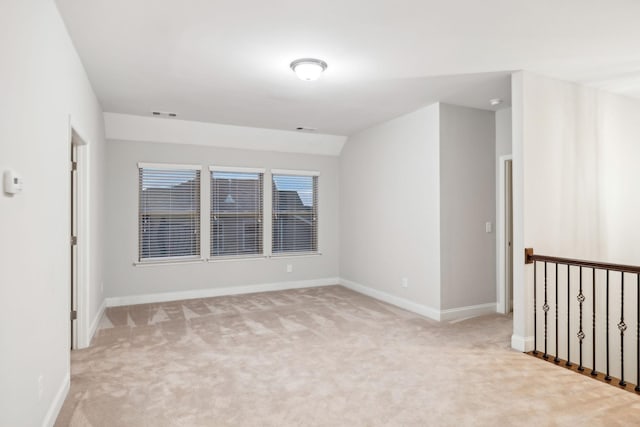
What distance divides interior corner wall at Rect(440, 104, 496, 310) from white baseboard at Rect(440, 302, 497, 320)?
46 mm

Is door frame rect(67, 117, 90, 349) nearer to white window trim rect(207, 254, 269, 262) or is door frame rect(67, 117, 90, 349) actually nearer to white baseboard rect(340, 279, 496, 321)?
white window trim rect(207, 254, 269, 262)

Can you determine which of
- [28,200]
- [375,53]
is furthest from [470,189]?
[28,200]

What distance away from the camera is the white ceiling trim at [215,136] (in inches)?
208

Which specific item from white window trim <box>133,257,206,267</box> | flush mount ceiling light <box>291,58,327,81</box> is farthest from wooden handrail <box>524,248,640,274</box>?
white window trim <box>133,257,206,267</box>

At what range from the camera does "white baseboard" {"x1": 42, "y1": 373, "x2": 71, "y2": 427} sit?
226cm

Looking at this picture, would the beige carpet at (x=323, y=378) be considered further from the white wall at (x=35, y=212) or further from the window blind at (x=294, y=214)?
the window blind at (x=294, y=214)

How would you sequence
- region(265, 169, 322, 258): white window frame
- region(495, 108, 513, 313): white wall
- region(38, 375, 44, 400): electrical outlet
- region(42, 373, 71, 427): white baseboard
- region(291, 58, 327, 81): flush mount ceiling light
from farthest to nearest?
region(265, 169, 322, 258): white window frame, region(495, 108, 513, 313): white wall, region(291, 58, 327, 81): flush mount ceiling light, region(42, 373, 71, 427): white baseboard, region(38, 375, 44, 400): electrical outlet

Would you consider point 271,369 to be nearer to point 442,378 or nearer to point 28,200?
point 442,378

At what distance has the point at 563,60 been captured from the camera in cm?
334

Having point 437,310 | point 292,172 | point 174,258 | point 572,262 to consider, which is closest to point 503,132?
point 572,262

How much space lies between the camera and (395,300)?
17.4ft

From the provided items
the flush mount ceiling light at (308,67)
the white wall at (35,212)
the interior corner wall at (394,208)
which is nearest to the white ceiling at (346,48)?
the flush mount ceiling light at (308,67)

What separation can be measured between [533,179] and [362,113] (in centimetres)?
232

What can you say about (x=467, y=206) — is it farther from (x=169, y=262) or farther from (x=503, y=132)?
(x=169, y=262)
